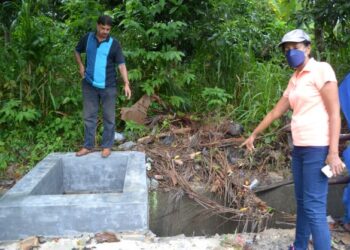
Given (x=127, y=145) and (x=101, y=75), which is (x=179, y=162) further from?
(x=101, y=75)

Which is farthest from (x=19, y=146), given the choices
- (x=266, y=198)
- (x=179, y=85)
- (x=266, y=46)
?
(x=266, y=46)

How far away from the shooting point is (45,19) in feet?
20.9

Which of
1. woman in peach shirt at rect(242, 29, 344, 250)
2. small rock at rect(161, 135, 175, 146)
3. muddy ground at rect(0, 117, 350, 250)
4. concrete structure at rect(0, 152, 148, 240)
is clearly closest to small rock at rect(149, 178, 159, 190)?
muddy ground at rect(0, 117, 350, 250)

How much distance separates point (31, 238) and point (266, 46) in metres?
5.61

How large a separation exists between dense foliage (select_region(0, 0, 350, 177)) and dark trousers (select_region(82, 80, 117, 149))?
0.81 m

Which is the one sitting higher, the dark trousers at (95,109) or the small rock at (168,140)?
the dark trousers at (95,109)

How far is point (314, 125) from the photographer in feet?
8.43

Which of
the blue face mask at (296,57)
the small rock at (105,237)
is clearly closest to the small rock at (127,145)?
the small rock at (105,237)

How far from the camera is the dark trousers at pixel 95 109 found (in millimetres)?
4555

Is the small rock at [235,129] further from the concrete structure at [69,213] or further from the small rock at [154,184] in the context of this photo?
the concrete structure at [69,213]

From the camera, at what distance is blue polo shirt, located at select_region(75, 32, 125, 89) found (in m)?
4.40

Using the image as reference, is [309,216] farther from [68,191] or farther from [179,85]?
[179,85]

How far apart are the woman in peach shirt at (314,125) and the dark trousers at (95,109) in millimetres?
2395

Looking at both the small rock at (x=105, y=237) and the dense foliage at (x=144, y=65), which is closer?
the small rock at (x=105, y=237)
